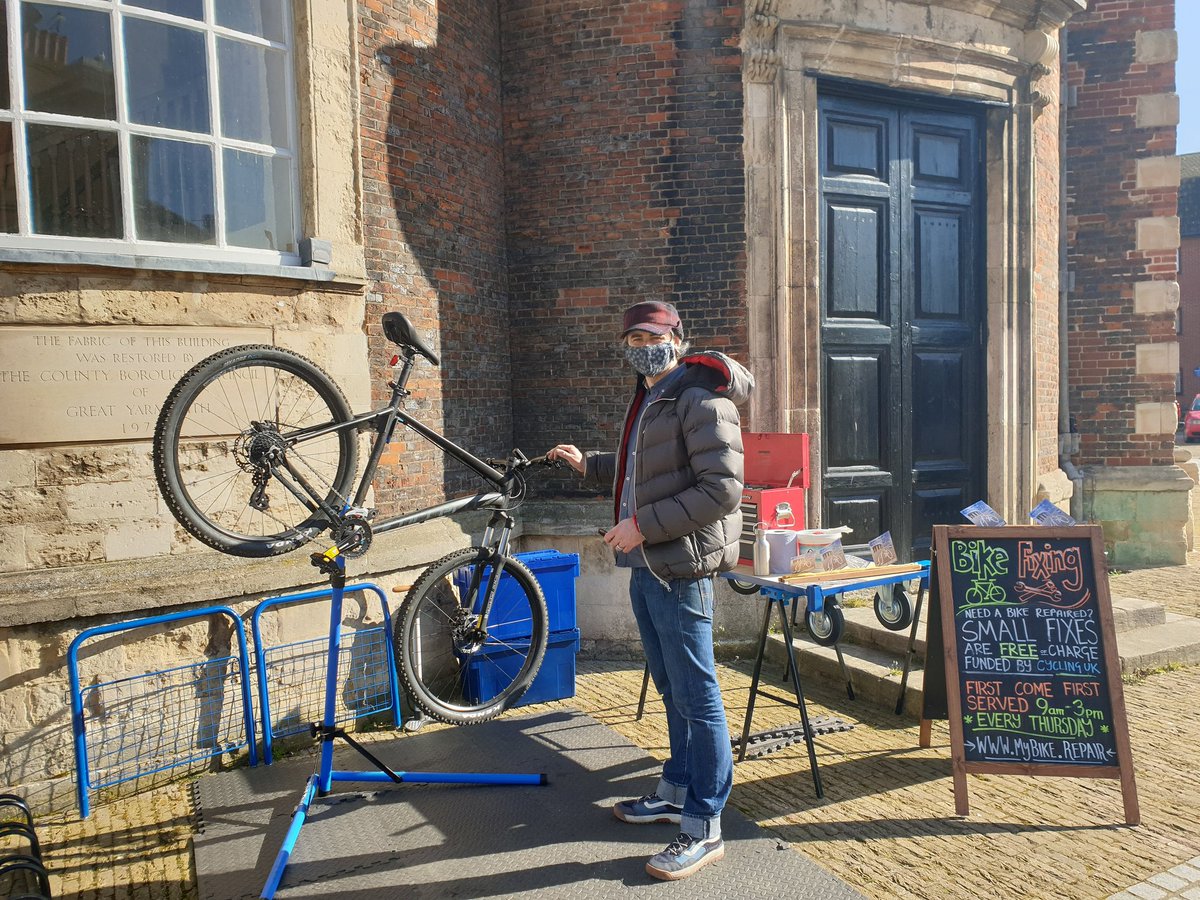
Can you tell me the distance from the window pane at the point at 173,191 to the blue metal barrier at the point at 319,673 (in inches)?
79.2

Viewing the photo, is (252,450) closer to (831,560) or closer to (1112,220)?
(831,560)

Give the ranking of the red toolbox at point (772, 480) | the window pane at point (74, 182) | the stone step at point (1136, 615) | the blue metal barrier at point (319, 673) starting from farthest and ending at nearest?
1. the stone step at point (1136, 615)
2. the red toolbox at point (772, 480)
3. the blue metal barrier at point (319, 673)
4. the window pane at point (74, 182)

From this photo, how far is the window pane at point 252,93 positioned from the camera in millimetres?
4980

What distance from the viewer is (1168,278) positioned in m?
9.52

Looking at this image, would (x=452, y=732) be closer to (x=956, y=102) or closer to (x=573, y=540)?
(x=573, y=540)

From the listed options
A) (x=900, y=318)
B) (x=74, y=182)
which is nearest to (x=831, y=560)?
(x=900, y=318)

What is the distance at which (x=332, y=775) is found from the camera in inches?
165

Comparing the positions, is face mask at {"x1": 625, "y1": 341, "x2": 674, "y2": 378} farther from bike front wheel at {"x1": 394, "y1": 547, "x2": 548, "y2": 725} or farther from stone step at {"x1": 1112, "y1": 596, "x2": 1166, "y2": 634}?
stone step at {"x1": 1112, "y1": 596, "x2": 1166, "y2": 634}

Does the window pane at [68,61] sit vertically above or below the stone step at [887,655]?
above

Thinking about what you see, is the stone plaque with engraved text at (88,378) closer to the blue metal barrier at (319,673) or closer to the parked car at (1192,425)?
the blue metal barrier at (319,673)

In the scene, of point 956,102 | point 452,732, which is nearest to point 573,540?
point 452,732

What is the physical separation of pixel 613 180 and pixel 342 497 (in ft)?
12.8

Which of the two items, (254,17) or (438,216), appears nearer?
(254,17)

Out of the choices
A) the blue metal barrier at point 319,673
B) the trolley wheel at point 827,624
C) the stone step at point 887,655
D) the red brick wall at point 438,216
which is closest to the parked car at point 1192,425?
the stone step at point 887,655
